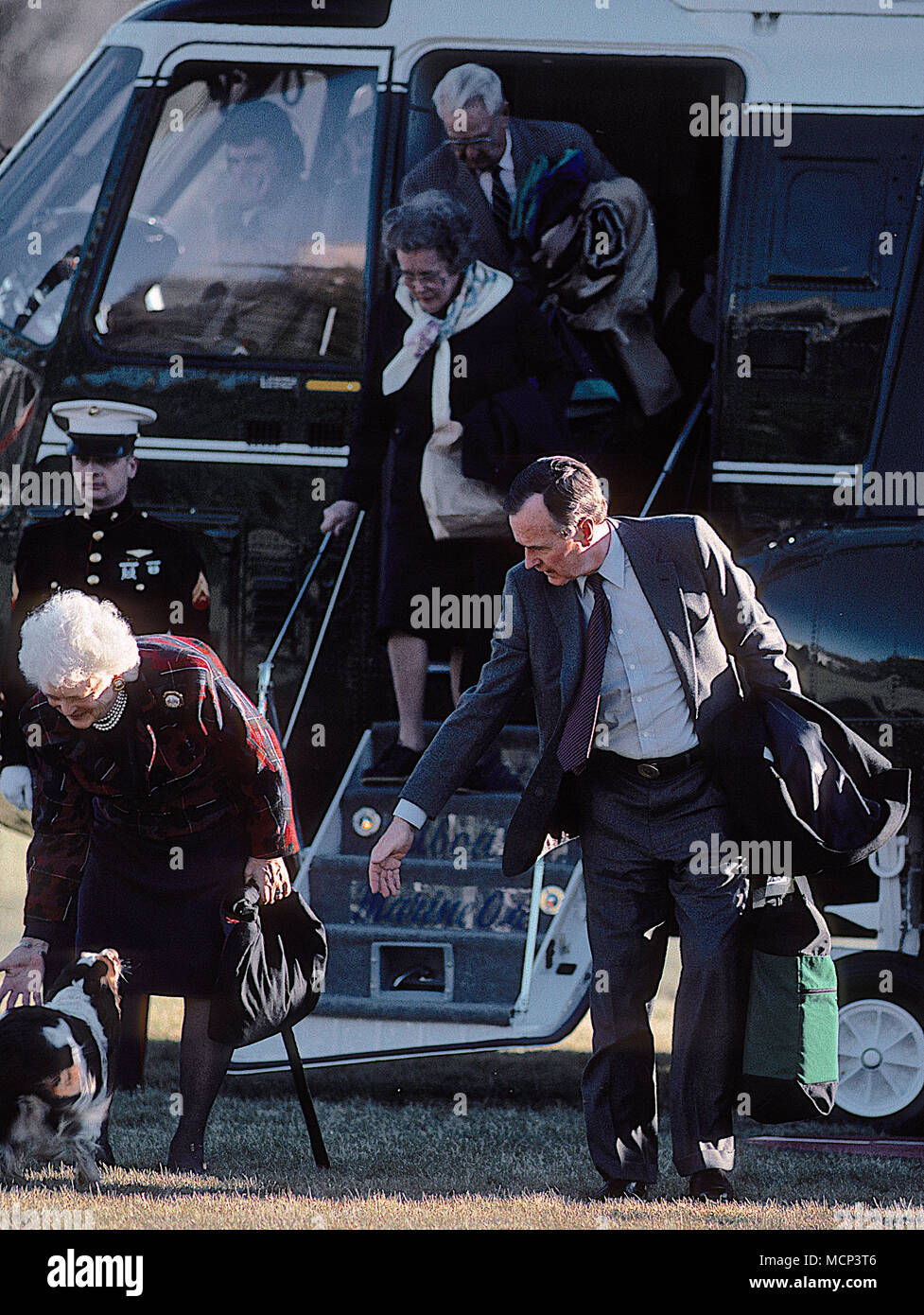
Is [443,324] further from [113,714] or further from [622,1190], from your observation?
[622,1190]

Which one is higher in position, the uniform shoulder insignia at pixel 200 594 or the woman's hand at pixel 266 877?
the uniform shoulder insignia at pixel 200 594

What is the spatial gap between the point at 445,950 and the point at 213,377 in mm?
1814

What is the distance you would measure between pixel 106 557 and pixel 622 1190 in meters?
2.24

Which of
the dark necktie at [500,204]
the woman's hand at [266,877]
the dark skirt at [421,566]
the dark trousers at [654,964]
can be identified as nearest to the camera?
the dark trousers at [654,964]

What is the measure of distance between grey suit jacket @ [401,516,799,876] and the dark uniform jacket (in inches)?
47.2

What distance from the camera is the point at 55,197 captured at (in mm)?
4746

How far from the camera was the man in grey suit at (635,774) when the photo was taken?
364 cm

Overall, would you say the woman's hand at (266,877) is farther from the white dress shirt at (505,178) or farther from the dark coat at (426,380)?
the white dress shirt at (505,178)

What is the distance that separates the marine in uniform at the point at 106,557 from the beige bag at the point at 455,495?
0.73m

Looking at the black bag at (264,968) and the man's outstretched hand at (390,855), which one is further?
the black bag at (264,968)

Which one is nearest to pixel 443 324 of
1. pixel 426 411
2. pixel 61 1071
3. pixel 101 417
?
pixel 426 411

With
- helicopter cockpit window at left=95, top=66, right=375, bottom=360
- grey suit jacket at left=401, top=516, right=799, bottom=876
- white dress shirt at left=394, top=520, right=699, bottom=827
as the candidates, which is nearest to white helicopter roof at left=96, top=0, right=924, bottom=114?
helicopter cockpit window at left=95, top=66, right=375, bottom=360

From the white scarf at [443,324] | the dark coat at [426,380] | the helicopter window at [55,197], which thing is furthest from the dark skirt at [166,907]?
the helicopter window at [55,197]

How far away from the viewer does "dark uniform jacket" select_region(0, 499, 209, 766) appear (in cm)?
456
